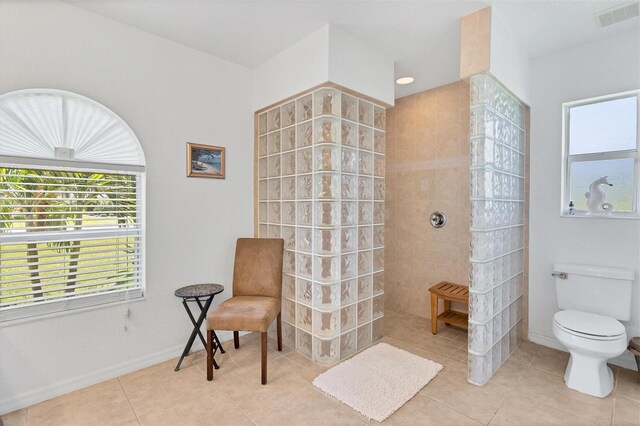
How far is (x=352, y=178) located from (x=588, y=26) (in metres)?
2.07

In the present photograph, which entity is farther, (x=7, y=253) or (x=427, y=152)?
(x=427, y=152)

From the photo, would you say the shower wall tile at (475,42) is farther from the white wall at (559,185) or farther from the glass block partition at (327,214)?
the white wall at (559,185)

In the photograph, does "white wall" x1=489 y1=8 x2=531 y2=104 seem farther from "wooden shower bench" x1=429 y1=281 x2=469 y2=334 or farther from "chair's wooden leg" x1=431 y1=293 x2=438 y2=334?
"chair's wooden leg" x1=431 y1=293 x2=438 y2=334

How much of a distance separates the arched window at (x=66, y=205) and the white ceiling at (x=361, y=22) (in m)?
0.81

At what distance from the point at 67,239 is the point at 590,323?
12.0 ft

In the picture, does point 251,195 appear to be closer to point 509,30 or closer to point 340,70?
point 340,70

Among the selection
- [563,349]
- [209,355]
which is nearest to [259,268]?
[209,355]

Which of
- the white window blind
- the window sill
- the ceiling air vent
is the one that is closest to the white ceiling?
the ceiling air vent

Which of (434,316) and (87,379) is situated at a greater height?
(434,316)

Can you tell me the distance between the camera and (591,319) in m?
2.18

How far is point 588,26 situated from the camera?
89.4 inches

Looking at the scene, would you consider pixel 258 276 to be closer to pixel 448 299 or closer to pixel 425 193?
pixel 448 299

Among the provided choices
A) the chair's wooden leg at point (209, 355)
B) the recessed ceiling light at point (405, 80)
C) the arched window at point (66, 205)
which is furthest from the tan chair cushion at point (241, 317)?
the recessed ceiling light at point (405, 80)

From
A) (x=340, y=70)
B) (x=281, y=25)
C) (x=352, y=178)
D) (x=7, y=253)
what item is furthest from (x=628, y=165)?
(x=7, y=253)
